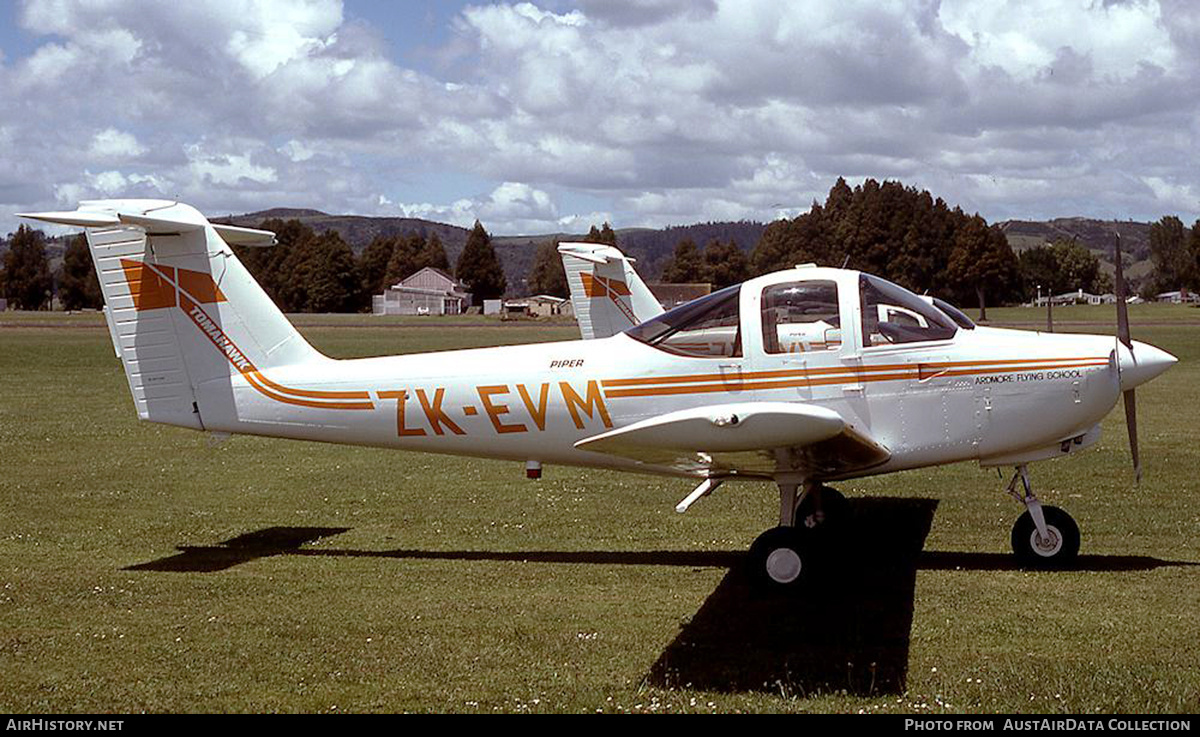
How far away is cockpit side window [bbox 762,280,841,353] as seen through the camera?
8477 millimetres

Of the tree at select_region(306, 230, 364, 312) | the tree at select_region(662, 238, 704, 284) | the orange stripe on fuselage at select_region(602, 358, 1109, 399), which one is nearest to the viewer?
the orange stripe on fuselage at select_region(602, 358, 1109, 399)

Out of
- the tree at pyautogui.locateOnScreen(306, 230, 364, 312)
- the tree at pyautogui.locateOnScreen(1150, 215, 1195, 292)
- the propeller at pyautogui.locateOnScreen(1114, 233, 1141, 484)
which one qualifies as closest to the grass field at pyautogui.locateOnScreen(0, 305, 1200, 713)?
the propeller at pyautogui.locateOnScreen(1114, 233, 1141, 484)

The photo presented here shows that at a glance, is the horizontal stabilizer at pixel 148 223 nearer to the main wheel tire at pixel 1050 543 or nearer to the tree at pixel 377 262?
the main wheel tire at pixel 1050 543

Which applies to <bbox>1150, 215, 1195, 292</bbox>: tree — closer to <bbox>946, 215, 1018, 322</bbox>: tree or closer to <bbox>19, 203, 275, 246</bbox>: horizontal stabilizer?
<bbox>946, 215, 1018, 322</bbox>: tree

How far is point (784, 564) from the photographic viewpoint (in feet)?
26.8

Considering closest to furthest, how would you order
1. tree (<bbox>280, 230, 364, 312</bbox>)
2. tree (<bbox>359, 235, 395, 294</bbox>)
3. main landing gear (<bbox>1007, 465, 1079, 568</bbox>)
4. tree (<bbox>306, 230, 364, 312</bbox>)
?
main landing gear (<bbox>1007, 465, 1079, 568</bbox>) → tree (<bbox>280, 230, 364, 312</bbox>) → tree (<bbox>306, 230, 364, 312</bbox>) → tree (<bbox>359, 235, 395, 294</bbox>)

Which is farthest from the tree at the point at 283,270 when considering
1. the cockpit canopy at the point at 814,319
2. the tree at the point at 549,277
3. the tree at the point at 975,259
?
the cockpit canopy at the point at 814,319

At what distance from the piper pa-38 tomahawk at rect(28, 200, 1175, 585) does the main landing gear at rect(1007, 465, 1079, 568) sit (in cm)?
1

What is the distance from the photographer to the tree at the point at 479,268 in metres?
159

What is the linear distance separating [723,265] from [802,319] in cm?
10313

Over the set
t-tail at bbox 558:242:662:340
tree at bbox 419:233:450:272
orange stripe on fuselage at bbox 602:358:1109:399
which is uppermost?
tree at bbox 419:233:450:272

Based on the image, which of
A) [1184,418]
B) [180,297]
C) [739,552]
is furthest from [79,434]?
[1184,418]

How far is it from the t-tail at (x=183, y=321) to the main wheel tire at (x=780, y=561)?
3754 mm

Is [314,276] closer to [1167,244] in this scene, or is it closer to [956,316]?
[1167,244]
